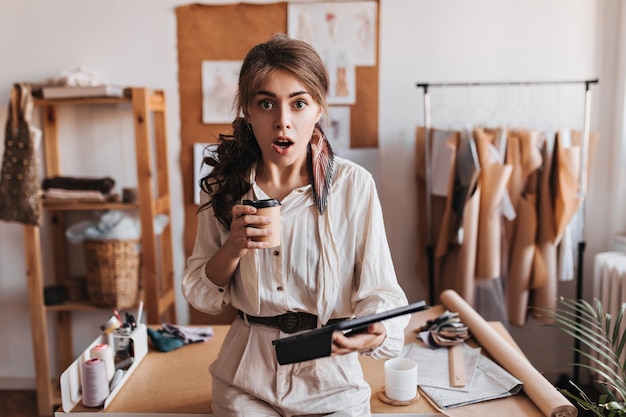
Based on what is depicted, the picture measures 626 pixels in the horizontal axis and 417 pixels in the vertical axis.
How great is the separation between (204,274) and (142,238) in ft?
4.21

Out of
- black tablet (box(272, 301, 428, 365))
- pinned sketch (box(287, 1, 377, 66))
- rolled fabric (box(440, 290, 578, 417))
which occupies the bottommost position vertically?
rolled fabric (box(440, 290, 578, 417))

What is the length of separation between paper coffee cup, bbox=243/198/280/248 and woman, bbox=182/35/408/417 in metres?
0.08

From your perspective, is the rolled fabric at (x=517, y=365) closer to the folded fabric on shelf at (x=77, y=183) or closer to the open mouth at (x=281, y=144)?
the open mouth at (x=281, y=144)

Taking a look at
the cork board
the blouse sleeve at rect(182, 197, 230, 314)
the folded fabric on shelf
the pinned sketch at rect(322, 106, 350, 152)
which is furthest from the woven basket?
the blouse sleeve at rect(182, 197, 230, 314)

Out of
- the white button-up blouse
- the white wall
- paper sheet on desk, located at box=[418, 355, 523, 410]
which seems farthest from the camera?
the white wall

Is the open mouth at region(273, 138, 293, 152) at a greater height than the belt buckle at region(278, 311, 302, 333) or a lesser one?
greater

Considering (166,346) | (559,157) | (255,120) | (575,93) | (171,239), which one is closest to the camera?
(255,120)

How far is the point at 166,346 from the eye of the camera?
194 cm

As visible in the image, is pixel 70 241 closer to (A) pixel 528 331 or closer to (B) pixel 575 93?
(A) pixel 528 331

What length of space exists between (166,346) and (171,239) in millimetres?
987

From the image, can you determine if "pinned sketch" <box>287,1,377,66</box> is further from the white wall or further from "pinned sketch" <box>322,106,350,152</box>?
"pinned sketch" <box>322,106,350,152</box>

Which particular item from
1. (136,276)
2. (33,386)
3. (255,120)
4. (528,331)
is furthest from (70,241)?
(528,331)

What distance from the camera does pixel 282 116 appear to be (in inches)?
51.0

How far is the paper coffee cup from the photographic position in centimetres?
122
